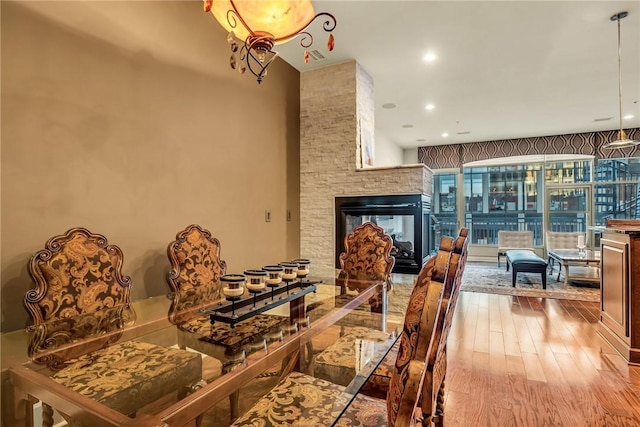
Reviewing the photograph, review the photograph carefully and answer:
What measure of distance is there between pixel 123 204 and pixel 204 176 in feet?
2.52

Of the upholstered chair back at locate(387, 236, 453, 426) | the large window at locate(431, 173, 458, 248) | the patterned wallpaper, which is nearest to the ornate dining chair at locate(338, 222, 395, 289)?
the upholstered chair back at locate(387, 236, 453, 426)

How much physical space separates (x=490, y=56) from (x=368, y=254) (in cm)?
285

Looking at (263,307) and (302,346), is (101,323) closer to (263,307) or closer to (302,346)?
(263,307)

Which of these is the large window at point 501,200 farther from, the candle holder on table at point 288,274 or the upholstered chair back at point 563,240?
the candle holder on table at point 288,274

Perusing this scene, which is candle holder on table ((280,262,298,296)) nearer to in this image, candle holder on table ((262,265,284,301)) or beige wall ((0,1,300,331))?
candle holder on table ((262,265,284,301))

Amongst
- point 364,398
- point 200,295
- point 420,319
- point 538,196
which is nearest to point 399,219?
point 200,295

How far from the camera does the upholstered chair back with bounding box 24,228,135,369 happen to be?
1.34 metres

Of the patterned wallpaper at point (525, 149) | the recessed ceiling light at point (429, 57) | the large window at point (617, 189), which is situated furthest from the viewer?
the patterned wallpaper at point (525, 149)

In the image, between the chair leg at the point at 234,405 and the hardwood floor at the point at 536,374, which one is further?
the hardwood floor at the point at 536,374

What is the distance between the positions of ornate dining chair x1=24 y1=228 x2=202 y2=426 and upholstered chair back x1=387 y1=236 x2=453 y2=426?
28.6 inches

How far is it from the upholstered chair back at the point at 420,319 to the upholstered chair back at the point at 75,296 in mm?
1198

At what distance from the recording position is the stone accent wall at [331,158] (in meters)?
4.03

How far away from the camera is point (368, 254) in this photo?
296 cm

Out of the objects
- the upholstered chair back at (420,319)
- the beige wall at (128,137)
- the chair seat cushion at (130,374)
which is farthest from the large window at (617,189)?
the chair seat cushion at (130,374)
